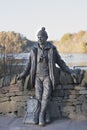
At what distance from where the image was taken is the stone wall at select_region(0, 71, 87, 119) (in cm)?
771

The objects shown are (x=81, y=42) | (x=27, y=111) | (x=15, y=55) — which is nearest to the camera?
(x=27, y=111)

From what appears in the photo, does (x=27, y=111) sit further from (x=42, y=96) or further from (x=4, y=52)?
(x=4, y=52)

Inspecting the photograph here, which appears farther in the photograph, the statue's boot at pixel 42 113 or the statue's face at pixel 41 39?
the statue's face at pixel 41 39

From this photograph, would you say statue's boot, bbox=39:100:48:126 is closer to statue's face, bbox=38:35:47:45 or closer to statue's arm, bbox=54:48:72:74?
statue's arm, bbox=54:48:72:74

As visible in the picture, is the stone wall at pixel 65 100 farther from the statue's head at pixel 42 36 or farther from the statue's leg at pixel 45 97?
the statue's head at pixel 42 36

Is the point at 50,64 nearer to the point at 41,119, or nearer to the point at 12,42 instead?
the point at 41,119

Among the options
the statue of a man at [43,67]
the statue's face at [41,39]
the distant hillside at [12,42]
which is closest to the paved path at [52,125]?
the statue of a man at [43,67]

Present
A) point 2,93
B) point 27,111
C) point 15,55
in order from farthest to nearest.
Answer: point 15,55 < point 2,93 < point 27,111

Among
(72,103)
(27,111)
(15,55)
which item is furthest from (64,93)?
(15,55)

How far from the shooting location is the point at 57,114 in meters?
7.79

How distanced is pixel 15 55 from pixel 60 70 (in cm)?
702

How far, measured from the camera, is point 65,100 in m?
7.80

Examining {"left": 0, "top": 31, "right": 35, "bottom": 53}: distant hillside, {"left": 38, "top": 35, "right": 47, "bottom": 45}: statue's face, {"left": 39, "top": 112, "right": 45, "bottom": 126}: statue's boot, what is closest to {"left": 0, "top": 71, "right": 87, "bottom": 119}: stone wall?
{"left": 39, "top": 112, "right": 45, "bottom": 126}: statue's boot

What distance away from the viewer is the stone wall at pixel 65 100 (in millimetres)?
7715
